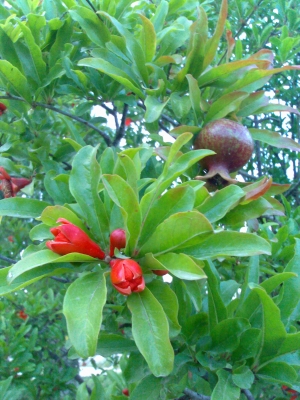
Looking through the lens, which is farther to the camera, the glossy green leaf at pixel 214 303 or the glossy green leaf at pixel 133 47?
the glossy green leaf at pixel 133 47

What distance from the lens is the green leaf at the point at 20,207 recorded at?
1.14m

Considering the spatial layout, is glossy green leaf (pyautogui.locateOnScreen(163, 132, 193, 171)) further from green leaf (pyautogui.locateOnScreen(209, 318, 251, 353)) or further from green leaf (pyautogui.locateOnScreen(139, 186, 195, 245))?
green leaf (pyautogui.locateOnScreen(209, 318, 251, 353))

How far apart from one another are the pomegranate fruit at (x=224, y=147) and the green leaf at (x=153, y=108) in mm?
145

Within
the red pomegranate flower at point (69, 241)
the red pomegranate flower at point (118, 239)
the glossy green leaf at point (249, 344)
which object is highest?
the red pomegranate flower at point (69, 241)

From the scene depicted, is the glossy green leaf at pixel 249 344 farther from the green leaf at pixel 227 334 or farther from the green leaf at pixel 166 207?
the green leaf at pixel 166 207

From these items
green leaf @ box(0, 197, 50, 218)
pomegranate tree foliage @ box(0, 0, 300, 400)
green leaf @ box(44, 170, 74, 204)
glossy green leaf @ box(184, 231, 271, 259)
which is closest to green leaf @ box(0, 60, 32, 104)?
pomegranate tree foliage @ box(0, 0, 300, 400)

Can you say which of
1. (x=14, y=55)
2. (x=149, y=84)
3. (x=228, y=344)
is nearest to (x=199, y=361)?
(x=228, y=344)

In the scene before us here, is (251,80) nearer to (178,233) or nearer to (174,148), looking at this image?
(174,148)

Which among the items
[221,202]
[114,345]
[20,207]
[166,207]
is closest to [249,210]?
[221,202]

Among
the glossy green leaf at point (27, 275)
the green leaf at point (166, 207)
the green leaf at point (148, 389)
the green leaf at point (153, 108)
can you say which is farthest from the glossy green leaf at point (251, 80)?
the green leaf at point (148, 389)

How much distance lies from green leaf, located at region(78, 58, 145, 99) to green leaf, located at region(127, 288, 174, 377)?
2.19 ft

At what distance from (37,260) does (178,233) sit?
0.30 metres

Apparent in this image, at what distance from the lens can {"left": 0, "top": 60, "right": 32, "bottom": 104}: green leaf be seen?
146 centimetres

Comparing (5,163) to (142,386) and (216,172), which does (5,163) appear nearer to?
(216,172)
